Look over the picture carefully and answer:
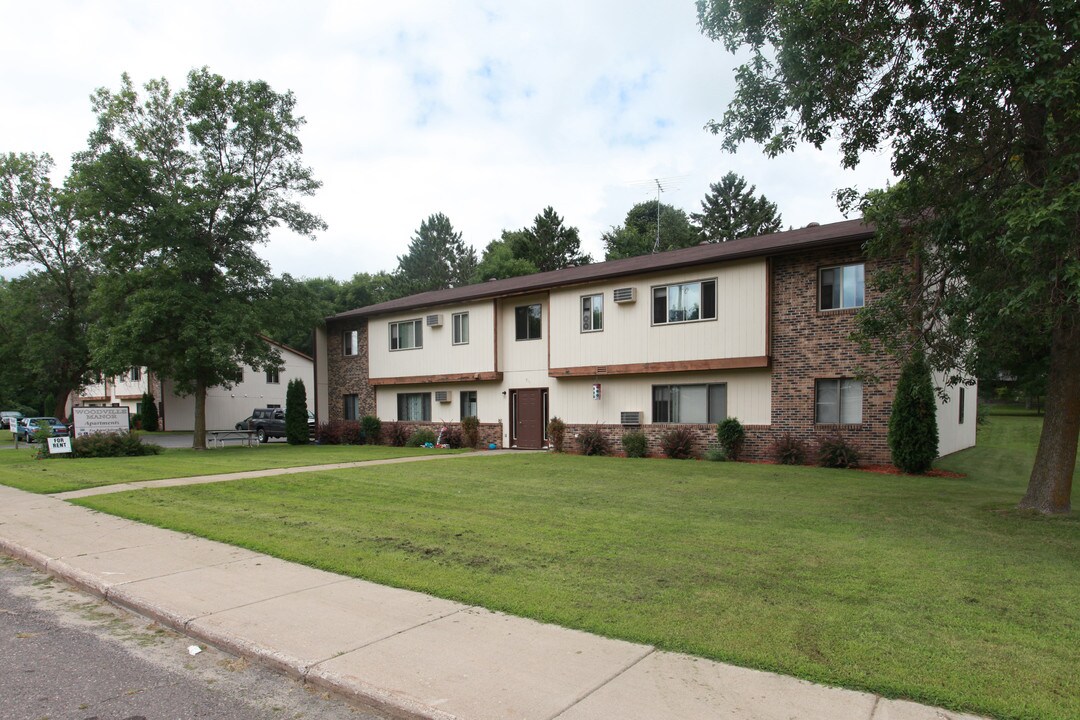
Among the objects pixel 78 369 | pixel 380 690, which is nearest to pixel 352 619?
pixel 380 690

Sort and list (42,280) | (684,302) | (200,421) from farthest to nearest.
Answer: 1. (42,280)
2. (200,421)
3. (684,302)

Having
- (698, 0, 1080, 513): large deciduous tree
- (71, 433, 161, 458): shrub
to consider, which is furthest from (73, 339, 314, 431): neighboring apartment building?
(698, 0, 1080, 513): large deciduous tree

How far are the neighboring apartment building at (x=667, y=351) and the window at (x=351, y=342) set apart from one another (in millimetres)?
1769

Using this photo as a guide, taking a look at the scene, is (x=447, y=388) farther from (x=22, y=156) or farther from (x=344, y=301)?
(x=344, y=301)

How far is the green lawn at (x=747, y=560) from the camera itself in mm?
4238

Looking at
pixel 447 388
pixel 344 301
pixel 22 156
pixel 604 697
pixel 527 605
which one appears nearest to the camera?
pixel 604 697

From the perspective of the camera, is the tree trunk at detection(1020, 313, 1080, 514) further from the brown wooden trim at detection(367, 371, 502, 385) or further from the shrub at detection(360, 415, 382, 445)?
the shrub at detection(360, 415, 382, 445)

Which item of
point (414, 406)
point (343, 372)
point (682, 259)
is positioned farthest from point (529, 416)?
point (343, 372)

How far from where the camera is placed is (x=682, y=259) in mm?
19203

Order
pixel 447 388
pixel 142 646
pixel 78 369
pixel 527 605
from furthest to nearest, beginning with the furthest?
pixel 78 369 → pixel 447 388 → pixel 527 605 → pixel 142 646

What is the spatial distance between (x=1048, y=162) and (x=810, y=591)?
622 cm

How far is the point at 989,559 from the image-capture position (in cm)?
684

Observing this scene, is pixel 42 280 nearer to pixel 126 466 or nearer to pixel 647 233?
pixel 126 466

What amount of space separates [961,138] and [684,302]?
9.44 meters
